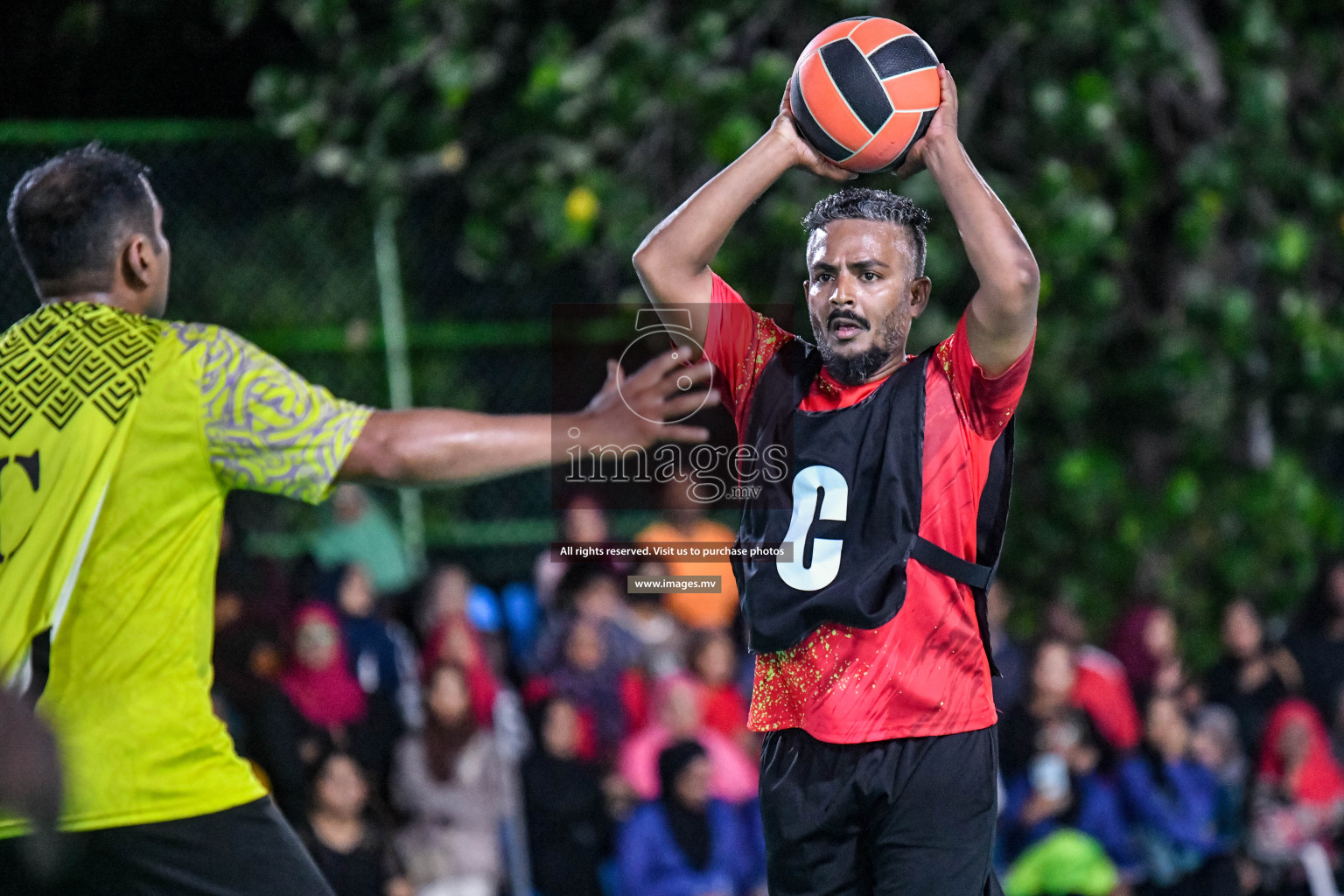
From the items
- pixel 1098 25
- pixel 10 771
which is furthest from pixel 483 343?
pixel 10 771

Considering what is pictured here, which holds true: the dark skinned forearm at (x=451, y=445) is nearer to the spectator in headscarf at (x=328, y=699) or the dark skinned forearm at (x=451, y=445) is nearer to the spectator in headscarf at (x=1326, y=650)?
the spectator in headscarf at (x=328, y=699)

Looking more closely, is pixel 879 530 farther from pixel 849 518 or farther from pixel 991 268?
pixel 991 268

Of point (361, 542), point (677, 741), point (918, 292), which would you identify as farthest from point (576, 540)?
point (918, 292)

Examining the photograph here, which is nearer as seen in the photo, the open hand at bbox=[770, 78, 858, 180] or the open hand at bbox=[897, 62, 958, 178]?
the open hand at bbox=[897, 62, 958, 178]

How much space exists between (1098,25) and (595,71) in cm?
270

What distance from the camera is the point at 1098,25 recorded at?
26.2 ft

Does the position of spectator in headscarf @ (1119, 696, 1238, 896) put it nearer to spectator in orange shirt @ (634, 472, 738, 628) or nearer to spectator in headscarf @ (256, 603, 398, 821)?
spectator in orange shirt @ (634, 472, 738, 628)

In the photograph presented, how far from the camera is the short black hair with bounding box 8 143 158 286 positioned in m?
3.25

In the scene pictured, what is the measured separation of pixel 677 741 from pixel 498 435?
3.80m

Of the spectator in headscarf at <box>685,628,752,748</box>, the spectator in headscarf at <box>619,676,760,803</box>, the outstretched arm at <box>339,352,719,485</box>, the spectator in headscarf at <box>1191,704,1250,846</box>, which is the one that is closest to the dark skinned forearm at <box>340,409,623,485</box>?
the outstretched arm at <box>339,352,719,485</box>

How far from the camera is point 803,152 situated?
352cm

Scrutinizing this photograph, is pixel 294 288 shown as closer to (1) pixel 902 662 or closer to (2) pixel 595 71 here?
(2) pixel 595 71

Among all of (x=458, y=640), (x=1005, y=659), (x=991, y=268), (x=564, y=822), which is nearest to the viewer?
(x=991, y=268)

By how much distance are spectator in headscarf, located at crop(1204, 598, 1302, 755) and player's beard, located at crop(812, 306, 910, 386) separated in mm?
4949
